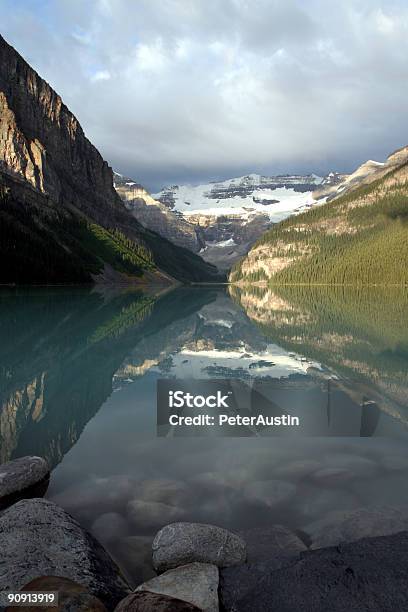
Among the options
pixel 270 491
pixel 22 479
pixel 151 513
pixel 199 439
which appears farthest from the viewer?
pixel 199 439

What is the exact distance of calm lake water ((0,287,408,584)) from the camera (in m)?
9.62

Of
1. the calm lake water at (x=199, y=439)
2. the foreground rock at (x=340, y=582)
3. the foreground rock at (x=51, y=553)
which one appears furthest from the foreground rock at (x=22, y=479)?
the foreground rock at (x=340, y=582)

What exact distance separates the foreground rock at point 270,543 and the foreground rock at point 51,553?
249cm

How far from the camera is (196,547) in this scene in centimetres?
784

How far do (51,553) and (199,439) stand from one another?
22.6 feet

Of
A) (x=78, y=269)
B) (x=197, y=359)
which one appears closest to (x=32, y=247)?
(x=78, y=269)

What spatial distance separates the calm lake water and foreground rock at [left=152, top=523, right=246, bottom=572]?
44 centimetres

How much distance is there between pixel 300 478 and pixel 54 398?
1137 centimetres

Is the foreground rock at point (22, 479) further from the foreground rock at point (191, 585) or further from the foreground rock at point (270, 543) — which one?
the foreground rock at point (270, 543)

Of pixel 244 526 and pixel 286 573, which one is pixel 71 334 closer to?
pixel 244 526

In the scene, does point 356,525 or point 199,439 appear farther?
point 199,439

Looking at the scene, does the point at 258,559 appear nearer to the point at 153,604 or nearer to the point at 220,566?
the point at 220,566

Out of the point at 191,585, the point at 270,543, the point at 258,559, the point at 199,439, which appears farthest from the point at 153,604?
the point at 199,439

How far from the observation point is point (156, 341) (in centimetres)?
3500
